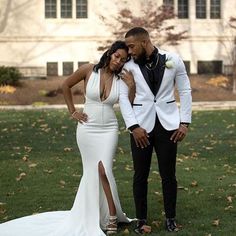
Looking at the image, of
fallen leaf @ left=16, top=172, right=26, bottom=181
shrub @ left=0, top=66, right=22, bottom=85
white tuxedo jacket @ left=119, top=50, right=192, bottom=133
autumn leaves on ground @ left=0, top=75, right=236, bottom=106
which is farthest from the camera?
shrub @ left=0, top=66, right=22, bottom=85

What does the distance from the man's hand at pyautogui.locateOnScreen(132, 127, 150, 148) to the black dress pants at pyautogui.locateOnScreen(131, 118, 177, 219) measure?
0.28 ft

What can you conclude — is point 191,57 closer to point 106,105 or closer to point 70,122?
point 70,122

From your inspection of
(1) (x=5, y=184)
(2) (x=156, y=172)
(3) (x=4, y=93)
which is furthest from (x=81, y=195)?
(3) (x=4, y=93)

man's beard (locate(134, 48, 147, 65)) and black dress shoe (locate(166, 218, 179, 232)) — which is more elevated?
man's beard (locate(134, 48, 147, 65))

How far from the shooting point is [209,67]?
34625mm

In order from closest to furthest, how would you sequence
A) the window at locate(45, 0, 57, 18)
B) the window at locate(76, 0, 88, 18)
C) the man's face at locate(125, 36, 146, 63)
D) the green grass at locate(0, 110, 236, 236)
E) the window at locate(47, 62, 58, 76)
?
the man's face at locate(125, 36, 146, 63), the green grass at locate(0, 110, 236, 236), the window at locate(47, 62, 58, 76), the window at locate(45, 0, 57, 18), the window at locate(76, 0, 88, 18)

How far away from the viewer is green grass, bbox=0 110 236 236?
766cm

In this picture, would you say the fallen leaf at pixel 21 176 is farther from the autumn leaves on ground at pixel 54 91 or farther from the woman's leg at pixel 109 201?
the autumn leaves on ground at pixel 54 91

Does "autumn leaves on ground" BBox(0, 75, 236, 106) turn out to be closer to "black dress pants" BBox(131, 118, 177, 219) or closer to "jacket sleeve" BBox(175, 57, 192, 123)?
"black dress pants" BBox(131, 118, 177, 219)

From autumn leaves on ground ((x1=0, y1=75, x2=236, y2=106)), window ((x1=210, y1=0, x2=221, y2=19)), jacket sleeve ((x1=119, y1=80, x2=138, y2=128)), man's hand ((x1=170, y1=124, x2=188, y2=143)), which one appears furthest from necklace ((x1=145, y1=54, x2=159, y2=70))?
window ((x1=210, y1=0, x2=221, y2=19))

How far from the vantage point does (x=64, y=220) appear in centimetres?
693

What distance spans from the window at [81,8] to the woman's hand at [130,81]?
28.3m

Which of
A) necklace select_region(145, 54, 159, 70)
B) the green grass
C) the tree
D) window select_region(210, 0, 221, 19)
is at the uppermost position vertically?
window select_region(210, 0, 221, 19)

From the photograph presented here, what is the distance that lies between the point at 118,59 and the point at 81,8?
28.6 m
